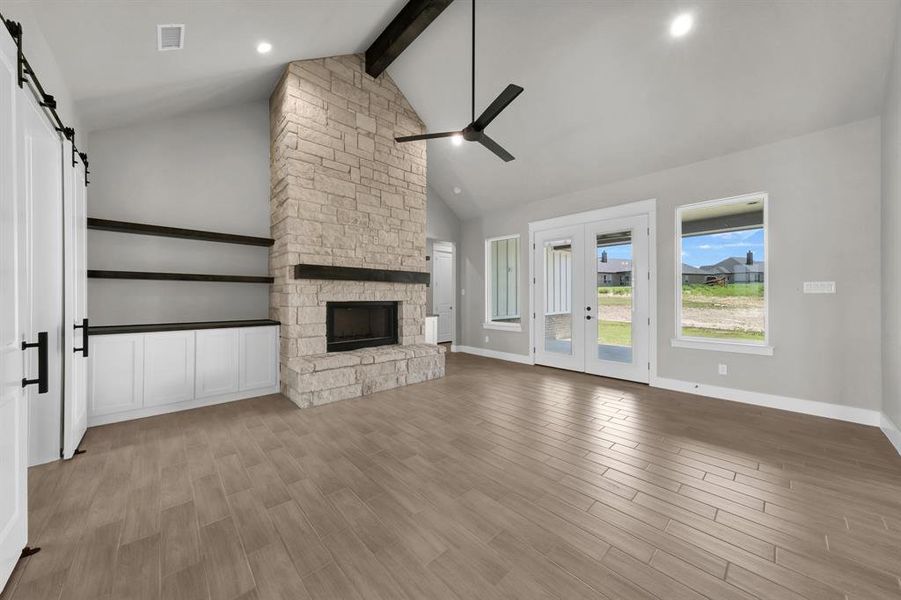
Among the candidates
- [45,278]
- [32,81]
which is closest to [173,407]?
[45,278]

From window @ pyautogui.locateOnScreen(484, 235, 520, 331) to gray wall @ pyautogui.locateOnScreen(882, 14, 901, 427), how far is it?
4.21 m

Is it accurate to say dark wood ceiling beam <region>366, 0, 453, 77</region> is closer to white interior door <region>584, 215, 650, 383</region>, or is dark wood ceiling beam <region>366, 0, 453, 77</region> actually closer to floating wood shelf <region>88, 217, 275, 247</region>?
floating wood shelf <region>88, 217, 275, 247</region>

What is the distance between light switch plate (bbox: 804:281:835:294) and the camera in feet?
11.3

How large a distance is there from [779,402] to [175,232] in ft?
22.7

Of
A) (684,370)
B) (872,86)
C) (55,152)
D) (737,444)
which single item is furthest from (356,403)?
(872,86)

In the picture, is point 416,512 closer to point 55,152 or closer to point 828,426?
point 55,152

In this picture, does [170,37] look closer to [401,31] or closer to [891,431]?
[401,31]

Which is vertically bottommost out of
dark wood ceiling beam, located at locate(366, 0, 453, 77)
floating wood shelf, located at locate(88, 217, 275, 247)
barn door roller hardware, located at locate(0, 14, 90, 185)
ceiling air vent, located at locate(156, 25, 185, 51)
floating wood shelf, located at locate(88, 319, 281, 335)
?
floating wood shelf, located at locate(88, 319, 281, 335)

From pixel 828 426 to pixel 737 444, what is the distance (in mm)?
1236

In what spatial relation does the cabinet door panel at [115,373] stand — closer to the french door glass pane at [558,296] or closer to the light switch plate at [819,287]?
the french door glass pane at [558,296]

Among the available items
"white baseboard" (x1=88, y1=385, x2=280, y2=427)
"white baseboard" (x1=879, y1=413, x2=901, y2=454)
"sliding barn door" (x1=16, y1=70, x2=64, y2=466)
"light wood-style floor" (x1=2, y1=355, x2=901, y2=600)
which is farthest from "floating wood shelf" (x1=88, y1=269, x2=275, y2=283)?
"white baseboard" (x1=879, y1=413, x2=901, y2=454)

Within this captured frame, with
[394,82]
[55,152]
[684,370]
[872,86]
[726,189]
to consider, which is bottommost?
[684,370]

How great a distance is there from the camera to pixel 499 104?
3.04m

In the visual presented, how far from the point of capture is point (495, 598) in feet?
4.52
